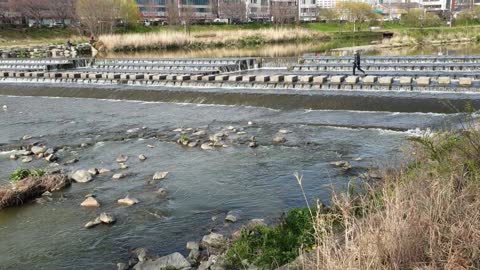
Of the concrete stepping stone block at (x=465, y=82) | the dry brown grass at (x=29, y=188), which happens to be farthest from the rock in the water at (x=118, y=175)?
the concrete stepping stone block at (x=465, y=82)

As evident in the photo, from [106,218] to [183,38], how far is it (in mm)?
50015

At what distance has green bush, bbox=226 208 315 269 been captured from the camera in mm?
6605

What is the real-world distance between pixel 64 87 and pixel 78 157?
572 inches

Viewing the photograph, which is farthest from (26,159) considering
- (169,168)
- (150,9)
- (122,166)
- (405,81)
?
(150,9)

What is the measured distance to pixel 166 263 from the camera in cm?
718

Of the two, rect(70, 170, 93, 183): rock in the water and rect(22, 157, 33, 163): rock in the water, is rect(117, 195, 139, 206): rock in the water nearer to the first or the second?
rect(70, 170, 93, 183): rock in the water

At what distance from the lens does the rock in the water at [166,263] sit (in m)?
7.10

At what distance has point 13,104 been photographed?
24375mm

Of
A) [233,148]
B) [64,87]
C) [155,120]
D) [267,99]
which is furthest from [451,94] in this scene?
[64,87]

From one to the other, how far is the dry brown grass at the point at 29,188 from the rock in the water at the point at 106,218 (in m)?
2.40

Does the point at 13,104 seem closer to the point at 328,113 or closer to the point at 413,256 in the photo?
the point at 328,113

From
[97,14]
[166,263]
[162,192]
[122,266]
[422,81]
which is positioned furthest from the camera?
[97,14]

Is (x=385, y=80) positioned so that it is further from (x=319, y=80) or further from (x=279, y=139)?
(x=279, y=139)

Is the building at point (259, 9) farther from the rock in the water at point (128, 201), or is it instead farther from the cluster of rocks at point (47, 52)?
the rock in the water at point (128, 201)
